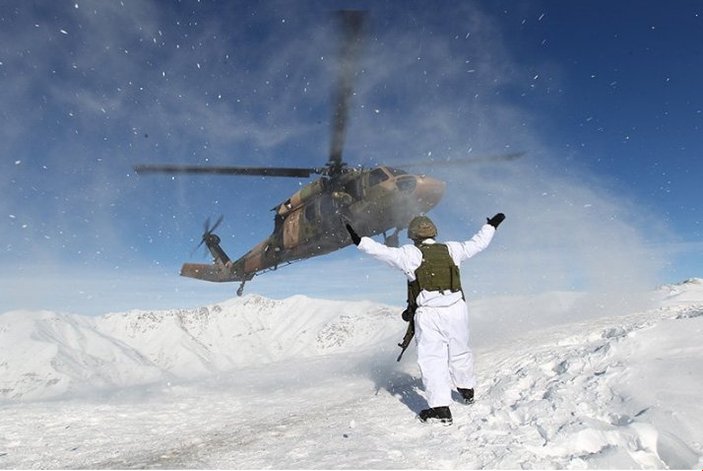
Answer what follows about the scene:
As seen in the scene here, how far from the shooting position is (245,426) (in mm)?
4770

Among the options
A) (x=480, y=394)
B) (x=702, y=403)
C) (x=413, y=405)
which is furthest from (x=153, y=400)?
(x=702, y=403)

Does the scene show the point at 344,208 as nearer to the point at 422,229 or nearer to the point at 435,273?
the point at 422,229

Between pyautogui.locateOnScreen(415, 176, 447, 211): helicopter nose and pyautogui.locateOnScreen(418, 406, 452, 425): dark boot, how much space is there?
834 cm

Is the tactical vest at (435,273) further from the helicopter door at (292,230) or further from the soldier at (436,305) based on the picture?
the helicopter door at (292,230)

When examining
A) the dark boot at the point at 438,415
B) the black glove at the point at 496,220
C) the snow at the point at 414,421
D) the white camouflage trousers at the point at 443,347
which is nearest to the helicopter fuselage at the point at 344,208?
the snow at the point at 414,421

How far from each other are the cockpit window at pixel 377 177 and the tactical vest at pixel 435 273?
7496 mm

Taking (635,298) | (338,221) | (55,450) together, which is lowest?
(55,450)

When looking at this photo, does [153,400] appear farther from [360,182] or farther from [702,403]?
[360,182]

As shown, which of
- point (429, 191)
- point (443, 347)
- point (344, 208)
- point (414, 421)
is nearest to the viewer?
point (414, 421)

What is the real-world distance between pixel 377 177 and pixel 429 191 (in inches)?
57.5

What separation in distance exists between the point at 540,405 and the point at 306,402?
3058mm

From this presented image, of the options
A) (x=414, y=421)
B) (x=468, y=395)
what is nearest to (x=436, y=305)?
(x=468, y=395)

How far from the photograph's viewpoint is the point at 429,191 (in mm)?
12266

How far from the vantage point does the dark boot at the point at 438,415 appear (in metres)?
4.16
